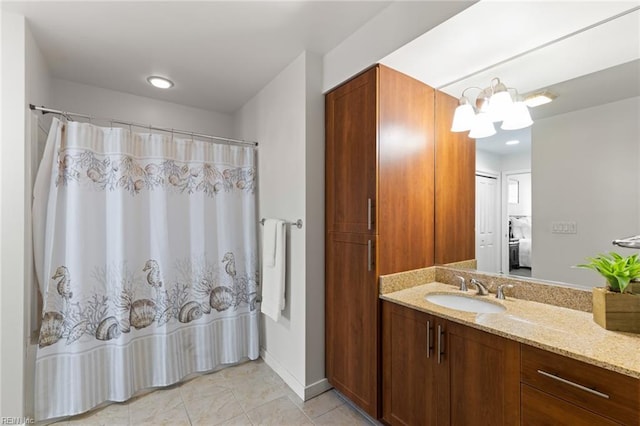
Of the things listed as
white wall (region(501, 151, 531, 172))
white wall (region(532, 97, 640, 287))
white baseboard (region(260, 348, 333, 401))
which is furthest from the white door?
white baseboard (region(260, 348, 333, 401))

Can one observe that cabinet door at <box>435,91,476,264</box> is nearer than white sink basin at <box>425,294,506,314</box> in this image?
No

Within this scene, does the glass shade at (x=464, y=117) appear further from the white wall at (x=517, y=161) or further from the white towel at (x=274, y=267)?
the white towel at (x=274, y=267)

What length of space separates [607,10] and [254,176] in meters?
2.38

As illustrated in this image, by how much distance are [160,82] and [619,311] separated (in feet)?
10.4

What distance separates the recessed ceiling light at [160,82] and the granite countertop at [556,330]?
244cm

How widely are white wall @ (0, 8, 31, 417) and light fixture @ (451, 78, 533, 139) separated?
2.57 metres

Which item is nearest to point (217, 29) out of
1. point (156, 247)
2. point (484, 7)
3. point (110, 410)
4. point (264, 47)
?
point (264, 47)

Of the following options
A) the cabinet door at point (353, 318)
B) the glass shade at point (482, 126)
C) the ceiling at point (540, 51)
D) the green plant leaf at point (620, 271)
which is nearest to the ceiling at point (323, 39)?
the ceiling at point (540, 51)

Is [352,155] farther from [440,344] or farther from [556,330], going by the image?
[556,330]

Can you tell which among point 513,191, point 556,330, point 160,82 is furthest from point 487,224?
point 160,82

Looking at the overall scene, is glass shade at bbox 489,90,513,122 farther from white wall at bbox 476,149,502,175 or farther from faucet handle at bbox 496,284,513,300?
faucet handle at bbox 496,284,513,300

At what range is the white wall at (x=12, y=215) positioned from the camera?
60.9 inches

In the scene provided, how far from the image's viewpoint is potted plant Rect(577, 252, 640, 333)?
1081 millimetres

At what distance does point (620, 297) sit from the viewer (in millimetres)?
1095
